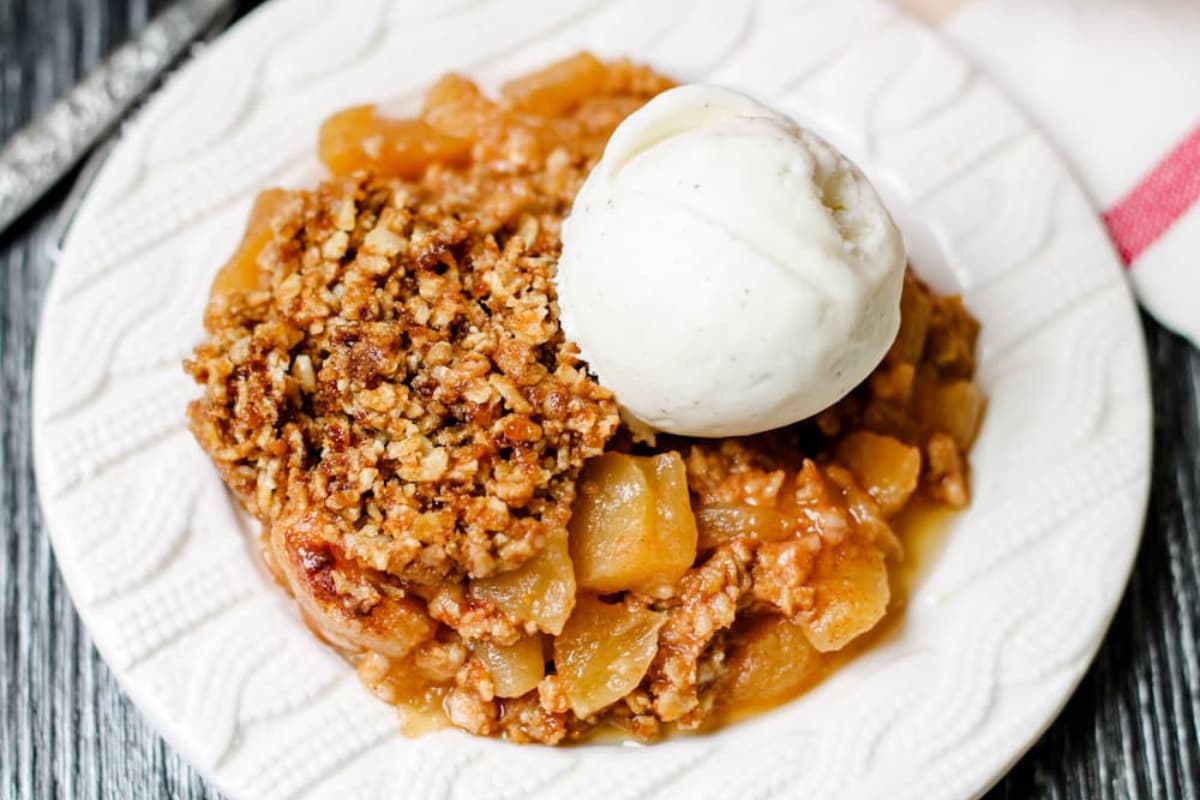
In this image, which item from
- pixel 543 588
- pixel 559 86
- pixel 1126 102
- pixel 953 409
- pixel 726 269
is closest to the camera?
pixel 726 269

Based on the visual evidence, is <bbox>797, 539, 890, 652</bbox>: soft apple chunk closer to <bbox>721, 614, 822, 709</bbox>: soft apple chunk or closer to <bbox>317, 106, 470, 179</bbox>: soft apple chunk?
<bbox>721, 614, 822, 709</bbox>: soft apple chunk

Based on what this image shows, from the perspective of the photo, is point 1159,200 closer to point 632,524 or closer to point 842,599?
point 842,599

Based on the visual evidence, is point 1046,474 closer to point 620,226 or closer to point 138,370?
point 620,226

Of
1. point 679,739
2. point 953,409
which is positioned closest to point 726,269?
point 953,409

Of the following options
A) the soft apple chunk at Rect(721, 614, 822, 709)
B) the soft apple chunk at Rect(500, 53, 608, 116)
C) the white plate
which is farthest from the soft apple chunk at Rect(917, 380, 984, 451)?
the soft apple chunk at Rect(500, 53, 608, 116)

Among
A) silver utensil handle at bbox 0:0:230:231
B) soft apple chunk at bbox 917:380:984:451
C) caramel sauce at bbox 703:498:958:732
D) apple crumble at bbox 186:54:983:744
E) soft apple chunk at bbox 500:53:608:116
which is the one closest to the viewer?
apple crumble at bbox 186:54:983:744

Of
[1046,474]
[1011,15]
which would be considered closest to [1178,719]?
[1046,474]
